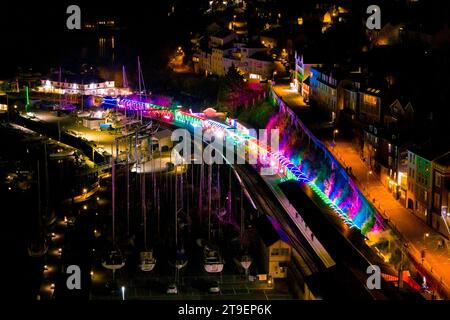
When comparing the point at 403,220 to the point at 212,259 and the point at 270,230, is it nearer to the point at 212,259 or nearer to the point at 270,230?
the point at 270,230

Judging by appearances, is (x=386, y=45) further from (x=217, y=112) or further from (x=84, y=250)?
(x=84, y=250)

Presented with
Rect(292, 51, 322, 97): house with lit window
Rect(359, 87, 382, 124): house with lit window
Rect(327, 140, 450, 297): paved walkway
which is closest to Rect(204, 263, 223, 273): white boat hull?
Rect(327, 140, 450, 297): paved walkway

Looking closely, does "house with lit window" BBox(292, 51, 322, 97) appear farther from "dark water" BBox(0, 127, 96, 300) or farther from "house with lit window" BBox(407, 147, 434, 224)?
"house with lit window" BBox(407, 147, 434, 224)

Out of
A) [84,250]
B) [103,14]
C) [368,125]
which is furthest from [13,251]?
[103,14]
